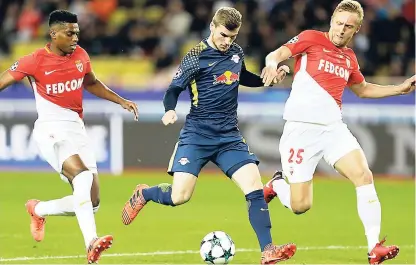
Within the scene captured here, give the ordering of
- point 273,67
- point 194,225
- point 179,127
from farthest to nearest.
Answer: point 179,127, point 194,225, point 273,67

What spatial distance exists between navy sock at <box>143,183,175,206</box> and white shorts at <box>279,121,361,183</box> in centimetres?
114

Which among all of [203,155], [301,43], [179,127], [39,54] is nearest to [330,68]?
[301,43]

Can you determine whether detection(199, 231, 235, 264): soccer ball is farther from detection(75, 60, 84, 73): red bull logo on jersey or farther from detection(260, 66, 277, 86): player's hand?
detection(75, 60, 84, 73): red bull logo on jersey

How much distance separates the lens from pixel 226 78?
31.8 ft

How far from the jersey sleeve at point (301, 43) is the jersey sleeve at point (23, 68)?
2385mm

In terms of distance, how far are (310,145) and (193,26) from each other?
11397 millimetres

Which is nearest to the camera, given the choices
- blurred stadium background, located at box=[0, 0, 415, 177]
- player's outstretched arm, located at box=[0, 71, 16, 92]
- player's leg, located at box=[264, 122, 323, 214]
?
player's leg, located at box=[264, 122, 323, 214]

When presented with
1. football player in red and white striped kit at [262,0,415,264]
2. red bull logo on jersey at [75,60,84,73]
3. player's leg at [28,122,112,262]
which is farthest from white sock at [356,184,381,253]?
red bull logo on jersey at [75,60,84,73]

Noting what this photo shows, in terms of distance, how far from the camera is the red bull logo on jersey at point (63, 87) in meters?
10.0

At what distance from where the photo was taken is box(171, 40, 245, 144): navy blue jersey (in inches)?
380

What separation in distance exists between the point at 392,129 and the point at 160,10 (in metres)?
6.54

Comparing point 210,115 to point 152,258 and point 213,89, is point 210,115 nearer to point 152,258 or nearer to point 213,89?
point 213,89

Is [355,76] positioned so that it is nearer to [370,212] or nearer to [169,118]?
[370,212]

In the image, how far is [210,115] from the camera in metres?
9.77
